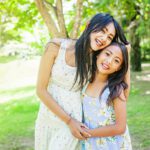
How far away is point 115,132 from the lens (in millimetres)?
2363

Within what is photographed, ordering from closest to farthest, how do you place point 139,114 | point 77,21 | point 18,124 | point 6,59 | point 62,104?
point 62,104, point 77,21, point 18,124, point 139,114, point 6,59

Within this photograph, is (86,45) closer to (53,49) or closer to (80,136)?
(53,49)

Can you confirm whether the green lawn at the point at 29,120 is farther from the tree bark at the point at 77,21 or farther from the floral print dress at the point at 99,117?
the floral print dress at the point at 99,117

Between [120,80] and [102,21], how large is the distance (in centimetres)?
36

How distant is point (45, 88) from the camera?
8.02ft

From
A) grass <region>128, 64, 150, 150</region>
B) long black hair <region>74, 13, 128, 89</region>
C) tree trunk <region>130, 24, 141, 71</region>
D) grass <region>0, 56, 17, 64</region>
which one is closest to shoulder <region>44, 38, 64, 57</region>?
long black hair <region>74, 13, 128, 89</region>

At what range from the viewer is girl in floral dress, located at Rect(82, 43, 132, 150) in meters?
2.36

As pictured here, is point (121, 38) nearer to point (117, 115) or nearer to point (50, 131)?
point (117, 115)

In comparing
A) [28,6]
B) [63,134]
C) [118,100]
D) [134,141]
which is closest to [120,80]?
[118,100]

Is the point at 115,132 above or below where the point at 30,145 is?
above

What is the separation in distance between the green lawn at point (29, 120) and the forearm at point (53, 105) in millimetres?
2805

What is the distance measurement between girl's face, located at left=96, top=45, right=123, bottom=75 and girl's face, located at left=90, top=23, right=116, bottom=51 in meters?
0.04

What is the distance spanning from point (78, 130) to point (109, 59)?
44 cm

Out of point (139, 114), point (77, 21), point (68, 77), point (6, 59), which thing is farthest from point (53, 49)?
point (6, 59)
